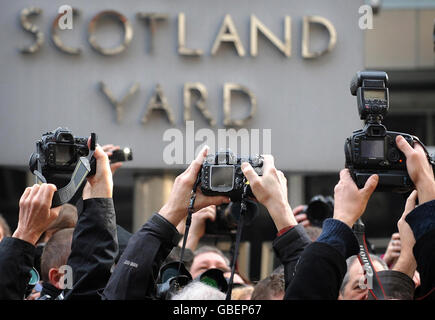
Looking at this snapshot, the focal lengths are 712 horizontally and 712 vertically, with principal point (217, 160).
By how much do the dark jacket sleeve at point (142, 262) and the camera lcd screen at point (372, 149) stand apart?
2.21ft

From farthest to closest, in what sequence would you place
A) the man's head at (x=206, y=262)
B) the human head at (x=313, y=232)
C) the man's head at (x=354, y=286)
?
the man's head at (x=206, y=262) < the human head at (x=313, y=232) < the man's head at (x=354, y=286)

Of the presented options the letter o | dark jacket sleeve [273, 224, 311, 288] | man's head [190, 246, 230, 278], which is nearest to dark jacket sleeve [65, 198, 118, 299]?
dark jacket sleeve [273, 224, 311, 288]

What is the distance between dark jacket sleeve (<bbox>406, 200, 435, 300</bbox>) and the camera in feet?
6.55

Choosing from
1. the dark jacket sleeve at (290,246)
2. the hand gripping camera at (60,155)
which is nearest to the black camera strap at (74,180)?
the hand gripping camera at (60,155)

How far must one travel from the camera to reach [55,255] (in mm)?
3182

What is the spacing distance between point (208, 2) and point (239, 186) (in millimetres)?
6017

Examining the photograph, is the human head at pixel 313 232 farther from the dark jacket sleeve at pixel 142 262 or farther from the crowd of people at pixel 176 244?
the dark jacket sleeve at pixel 142 262

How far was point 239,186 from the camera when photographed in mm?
2414

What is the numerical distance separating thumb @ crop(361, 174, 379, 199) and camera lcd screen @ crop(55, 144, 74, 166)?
1.13 metres

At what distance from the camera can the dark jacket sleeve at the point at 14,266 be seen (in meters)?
2.19

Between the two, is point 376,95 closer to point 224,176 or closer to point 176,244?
point 224,176

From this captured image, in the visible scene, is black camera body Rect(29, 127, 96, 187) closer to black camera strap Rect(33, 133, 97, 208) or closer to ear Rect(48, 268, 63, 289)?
black camera strap Rect(33, 133, 97, 208)
